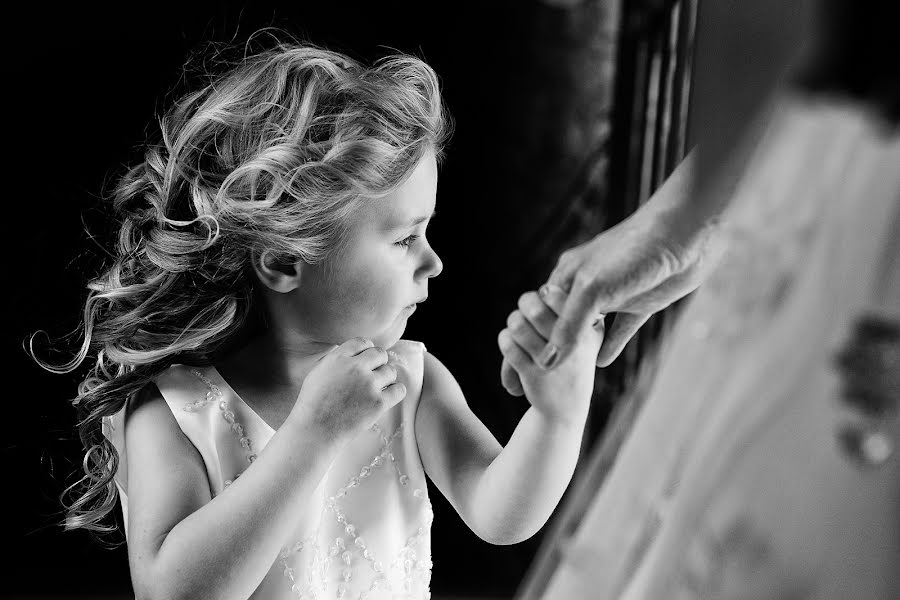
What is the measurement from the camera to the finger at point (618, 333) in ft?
1.18

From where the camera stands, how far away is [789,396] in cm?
25

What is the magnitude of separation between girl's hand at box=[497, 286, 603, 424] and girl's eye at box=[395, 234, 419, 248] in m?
0.13

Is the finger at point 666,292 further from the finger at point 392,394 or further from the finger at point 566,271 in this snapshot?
the finger at point 392,394

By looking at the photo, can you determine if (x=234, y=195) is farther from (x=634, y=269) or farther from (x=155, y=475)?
(x=634, y=269)

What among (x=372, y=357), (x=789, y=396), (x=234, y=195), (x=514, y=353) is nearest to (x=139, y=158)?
(x=234, y=195)

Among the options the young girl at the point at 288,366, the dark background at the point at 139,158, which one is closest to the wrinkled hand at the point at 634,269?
the young girl at the point at 288,366

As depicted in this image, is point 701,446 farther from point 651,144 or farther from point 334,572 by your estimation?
point 651,144

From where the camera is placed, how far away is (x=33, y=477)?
81cm

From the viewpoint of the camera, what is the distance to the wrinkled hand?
12.1 inches

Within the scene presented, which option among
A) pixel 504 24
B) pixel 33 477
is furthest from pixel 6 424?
pixel 504 24

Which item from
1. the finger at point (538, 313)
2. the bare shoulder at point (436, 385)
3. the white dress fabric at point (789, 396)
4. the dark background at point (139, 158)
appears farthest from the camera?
the dark background at point (139, 158)

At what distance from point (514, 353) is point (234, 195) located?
22 centimetres

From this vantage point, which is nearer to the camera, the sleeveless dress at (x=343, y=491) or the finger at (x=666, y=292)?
the finger at (x=666, y=292)

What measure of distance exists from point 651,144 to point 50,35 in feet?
1.69
